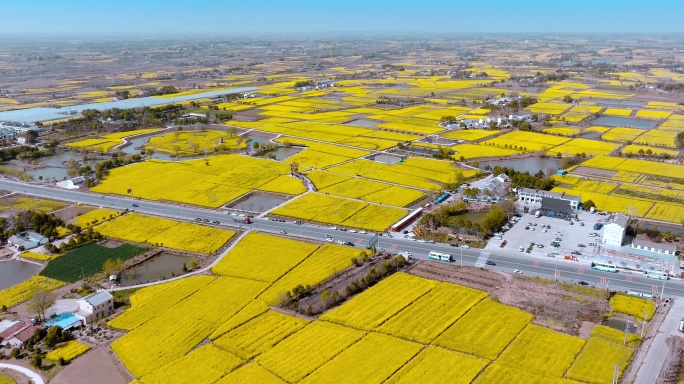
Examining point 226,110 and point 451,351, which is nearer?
point 451,351

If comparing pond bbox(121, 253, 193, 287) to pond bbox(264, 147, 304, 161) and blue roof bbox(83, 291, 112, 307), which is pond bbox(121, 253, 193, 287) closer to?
blue roof bbox(83, 291, 112, 307)

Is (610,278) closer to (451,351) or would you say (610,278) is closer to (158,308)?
(451,351)

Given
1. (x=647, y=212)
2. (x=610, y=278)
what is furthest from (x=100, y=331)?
(x=647, y=212)

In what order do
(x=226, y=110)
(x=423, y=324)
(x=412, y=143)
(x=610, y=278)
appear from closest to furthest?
(x=423, y=324)
(x=610, y=278)
(x=412, y=143)
(x=226, y=110)

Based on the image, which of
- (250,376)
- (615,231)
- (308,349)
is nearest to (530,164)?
(615,231)

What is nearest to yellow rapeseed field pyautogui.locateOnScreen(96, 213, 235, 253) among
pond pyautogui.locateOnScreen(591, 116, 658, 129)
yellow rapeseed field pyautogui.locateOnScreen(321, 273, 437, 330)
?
yellow rapeseed field pyautogui.locateOnScreen(321, 273, 437, 330)

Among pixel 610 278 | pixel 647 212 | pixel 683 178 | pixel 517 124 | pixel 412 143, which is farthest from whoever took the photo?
pixel 517 124

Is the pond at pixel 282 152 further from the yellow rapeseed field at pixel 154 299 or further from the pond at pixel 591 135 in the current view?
the pond at pixel 591 135

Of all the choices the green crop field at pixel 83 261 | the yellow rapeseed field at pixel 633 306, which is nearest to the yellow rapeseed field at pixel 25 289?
the green crop field at pixel 83 261
